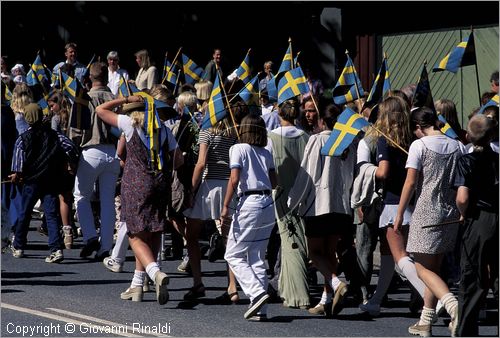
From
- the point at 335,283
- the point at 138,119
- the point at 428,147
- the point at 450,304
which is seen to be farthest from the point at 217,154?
the point at 450,304

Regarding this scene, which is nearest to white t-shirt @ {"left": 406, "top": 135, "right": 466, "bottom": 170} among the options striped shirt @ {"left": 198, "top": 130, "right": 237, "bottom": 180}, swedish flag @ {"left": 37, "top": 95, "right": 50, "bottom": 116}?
striped shirt @ {"left": 198, "top": 130, "right": 237, "bottom": 180}

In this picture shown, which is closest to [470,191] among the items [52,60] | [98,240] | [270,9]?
[98,240]

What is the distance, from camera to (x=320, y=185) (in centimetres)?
1144

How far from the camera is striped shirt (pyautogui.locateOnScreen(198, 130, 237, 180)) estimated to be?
465 inches

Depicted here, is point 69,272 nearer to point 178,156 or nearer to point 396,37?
point 178,156

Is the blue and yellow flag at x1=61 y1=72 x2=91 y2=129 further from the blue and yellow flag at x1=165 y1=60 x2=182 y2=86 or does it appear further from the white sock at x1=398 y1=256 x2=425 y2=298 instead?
the white sock at x1=398 y1=256 x2=425 y2=298

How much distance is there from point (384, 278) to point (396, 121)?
144 centimetres

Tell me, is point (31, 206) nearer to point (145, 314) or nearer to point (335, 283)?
point (145, 314)

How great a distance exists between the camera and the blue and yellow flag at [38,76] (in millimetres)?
18734

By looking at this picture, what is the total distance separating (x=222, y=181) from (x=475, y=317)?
Result: 320 centimetres

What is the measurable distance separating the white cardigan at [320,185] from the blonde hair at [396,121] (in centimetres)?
75

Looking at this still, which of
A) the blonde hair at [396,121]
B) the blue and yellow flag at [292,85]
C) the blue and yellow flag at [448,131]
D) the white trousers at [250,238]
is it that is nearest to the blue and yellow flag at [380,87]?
the blue and yellow flag at [292,85]

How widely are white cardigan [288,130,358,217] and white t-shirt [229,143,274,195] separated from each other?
1.61 feet

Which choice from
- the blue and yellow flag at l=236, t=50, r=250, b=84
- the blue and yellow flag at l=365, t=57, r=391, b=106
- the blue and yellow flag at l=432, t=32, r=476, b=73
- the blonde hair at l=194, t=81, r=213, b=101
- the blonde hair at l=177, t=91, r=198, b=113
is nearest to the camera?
the blue and yellow flag at l=365, t=57, r=391, b=106
